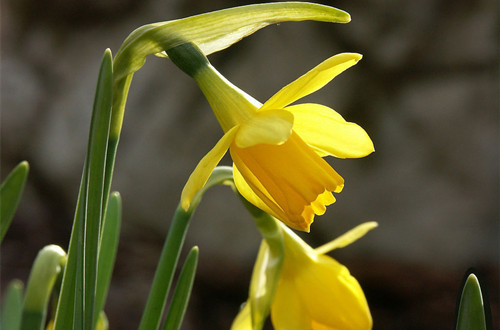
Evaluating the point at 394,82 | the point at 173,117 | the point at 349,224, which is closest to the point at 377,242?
the point at 349,224

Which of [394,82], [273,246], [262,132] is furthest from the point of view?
[394,82]

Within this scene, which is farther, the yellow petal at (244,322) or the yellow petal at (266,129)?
the yellow petal at (244,322)

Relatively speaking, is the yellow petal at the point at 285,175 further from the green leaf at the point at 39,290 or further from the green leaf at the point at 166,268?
the green leaf at the point at 39,290

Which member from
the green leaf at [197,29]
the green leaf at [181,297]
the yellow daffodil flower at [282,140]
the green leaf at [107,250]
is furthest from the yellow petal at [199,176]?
the green leaf at [107,250]

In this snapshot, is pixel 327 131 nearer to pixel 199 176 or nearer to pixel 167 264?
pixel 199 176

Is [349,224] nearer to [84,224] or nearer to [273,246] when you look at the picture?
[273,246]
